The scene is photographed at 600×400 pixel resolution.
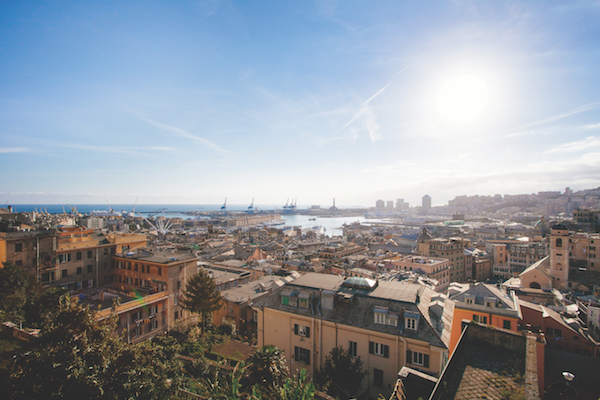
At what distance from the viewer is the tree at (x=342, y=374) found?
6371 millimetres

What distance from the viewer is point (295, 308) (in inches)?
306

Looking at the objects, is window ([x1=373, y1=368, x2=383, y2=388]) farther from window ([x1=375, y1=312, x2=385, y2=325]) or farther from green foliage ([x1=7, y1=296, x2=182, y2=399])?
green foliage ([x1=7, y1=296, x2=182, y2=399])

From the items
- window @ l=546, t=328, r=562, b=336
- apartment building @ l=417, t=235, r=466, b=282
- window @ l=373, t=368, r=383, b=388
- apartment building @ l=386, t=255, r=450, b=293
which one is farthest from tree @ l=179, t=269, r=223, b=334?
apartment building @ l=417, t=235, r=466, b=282

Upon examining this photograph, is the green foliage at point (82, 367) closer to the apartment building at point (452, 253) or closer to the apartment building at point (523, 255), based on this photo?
the apartment building at point (452, 253)

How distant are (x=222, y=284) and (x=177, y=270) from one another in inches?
187

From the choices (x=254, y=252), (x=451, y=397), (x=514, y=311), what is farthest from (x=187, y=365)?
(x=254, y=252)

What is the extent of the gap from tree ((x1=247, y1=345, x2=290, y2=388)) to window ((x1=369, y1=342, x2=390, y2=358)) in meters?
2.20

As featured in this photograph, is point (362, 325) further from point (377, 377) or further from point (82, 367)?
point (82, 367)

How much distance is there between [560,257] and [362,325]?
876 inches

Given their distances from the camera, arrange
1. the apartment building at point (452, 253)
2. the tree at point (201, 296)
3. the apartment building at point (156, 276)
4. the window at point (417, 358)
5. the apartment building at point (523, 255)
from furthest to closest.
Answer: the apartment building at point (523, 255)
the apartment building at point (452, 253)
the apartment building at point (156, 276)
the tree at point (201, 296)
the window at point (417, 358)

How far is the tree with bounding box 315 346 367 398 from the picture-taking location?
6371 millimetres

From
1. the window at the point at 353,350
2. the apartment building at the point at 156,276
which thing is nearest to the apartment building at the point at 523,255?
the window at the point at 353,350

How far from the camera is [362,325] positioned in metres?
6.77

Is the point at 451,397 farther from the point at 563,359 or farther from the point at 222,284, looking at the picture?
the point at 222,284
